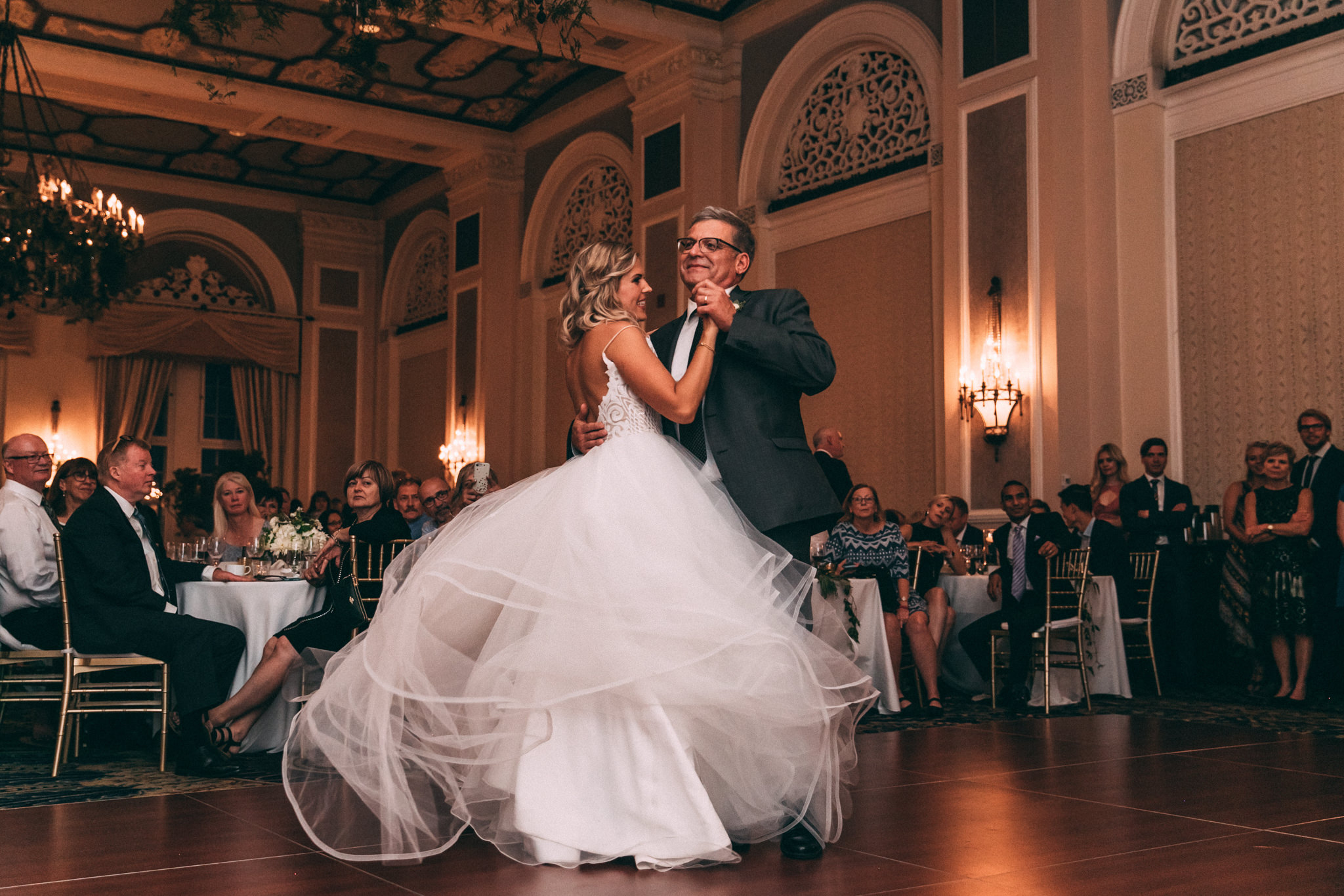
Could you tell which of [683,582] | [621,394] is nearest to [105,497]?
[621,394]

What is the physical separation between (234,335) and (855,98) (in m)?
8.54

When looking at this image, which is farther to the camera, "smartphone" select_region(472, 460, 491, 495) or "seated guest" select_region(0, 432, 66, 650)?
"smartphone" select_region(472, 460, 491, 495)

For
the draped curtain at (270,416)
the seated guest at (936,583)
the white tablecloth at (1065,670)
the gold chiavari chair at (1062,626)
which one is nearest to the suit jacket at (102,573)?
the seated guest at (936,583)

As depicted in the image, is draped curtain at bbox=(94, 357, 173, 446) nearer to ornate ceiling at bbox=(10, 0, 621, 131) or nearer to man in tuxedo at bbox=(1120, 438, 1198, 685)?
ornate ceiling at bbox=(10, 0, 621, 131)

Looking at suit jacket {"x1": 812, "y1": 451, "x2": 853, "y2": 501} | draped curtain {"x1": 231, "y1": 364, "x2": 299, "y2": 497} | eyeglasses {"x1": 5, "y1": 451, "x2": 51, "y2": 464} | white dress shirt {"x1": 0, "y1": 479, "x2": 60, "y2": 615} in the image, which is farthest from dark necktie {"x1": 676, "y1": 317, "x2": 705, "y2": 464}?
draped curtain {"x1": 231, "y1": 364, "x2": 299, "y2": 497}

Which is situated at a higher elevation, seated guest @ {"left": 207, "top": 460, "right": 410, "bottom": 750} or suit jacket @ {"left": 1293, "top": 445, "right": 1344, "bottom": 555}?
suit jacket @ {"left": 1293, "top": 445, "right": 1344, "bottom": 555}

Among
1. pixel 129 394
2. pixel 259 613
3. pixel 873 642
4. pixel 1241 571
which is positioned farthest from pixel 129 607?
pixel 129 394

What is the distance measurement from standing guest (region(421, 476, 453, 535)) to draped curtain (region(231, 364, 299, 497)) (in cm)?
885

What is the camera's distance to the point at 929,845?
282 centimetres

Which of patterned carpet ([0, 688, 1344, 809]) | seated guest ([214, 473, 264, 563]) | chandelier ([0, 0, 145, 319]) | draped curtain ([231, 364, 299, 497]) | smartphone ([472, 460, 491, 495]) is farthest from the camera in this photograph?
draped curtain ([231, 364, 299, 497])

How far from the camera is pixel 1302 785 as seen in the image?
11.9ft

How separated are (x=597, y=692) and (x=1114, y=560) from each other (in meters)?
4.73

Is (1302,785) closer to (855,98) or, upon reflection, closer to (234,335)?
(855,98)

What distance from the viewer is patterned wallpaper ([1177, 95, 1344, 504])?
6770 millimetres
